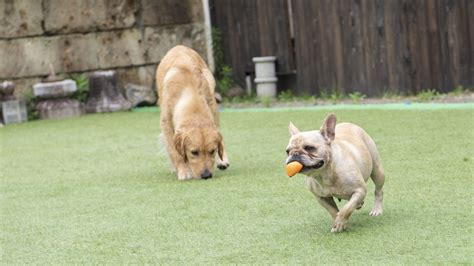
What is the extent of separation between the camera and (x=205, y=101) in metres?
7.89

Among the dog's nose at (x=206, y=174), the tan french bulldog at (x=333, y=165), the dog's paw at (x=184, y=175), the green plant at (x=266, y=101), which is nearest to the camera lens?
the tan french bulldog at (x=333, y=165)

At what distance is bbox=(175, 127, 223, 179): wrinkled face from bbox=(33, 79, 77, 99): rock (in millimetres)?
6571

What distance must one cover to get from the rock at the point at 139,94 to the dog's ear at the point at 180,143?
7.15 m

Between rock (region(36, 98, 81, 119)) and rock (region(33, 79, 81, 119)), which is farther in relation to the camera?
rock (region(36, 98, 81, 119))

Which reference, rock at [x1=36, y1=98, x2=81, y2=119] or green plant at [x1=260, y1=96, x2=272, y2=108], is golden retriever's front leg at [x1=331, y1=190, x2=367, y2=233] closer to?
green plant at [x1=260, y1=96, x2=272, y2=108]

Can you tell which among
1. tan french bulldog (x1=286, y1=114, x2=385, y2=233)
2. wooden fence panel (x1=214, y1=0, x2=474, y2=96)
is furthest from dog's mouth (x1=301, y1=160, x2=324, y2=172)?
wooden fence panel (x1=214, y1=0, x2=474, y2=96)

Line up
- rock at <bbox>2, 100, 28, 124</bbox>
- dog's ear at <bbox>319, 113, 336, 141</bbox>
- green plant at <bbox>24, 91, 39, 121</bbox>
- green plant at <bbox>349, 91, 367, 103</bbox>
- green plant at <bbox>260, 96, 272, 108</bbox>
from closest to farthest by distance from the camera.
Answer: dog's ear at <bbox>319, 113, 336, 141</bbox>
green plant at <bbox>349, 91, 367, 103</bbox>
green plant at <bbox>260, 96, 272, 108</bbox>
rock at <bbox>2, 100, 28, 124</bbox>
green plant at <bbox>24, 91, 39, 121</bbox>

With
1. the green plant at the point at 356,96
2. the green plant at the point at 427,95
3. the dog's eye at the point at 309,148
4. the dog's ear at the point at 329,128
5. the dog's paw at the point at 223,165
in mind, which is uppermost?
the dog's ear at the point at 329,128

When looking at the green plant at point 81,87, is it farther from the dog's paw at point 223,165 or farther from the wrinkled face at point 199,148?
the wrinkled face at point 199,148

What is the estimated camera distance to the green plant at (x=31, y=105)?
46.1 ft

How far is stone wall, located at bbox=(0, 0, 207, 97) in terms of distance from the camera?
13945 mm

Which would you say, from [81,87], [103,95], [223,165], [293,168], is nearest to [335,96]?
[103,95]

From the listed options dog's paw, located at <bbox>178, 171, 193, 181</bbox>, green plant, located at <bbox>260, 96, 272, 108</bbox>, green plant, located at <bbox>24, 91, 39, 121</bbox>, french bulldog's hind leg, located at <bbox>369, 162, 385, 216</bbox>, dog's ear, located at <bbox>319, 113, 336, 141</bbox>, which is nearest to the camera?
dog's ear, located at <bbox>319, 113, 336, 141</bbox>

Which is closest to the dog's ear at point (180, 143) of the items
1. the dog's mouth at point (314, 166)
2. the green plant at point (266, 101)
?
the dog's mouth at point (314, 166)
